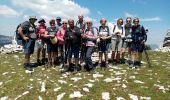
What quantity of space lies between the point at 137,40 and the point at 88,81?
5.09 m

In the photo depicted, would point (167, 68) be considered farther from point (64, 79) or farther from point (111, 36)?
point (64, 79)

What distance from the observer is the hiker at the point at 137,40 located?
21.5m

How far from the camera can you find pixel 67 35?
20.2m

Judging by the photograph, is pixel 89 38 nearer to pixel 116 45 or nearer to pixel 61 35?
pixel 61 35

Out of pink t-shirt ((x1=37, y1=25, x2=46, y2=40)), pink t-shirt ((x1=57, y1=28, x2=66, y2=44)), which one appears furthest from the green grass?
pink t-shirt ((x1=37, y1=25, x2=46, y2=40))

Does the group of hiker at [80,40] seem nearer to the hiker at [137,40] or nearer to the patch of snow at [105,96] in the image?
the hiker at [137,40]

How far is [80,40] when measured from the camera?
2039 centimetres

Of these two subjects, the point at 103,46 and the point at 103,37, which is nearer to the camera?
the point at 103,37

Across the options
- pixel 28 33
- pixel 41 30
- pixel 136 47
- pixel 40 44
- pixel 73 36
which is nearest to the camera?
pixel 73 36

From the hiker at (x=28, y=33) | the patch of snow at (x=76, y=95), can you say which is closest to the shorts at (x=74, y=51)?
the hiker at (x=28, y=33)

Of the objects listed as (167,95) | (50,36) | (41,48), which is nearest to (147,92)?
(167,95)

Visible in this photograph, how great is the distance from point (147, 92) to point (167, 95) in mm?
1014

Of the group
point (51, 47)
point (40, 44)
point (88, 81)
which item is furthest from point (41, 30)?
point (88, 81)

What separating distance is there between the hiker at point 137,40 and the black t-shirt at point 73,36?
13.0 ft
